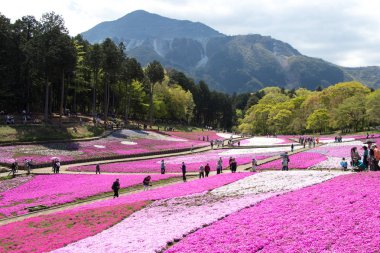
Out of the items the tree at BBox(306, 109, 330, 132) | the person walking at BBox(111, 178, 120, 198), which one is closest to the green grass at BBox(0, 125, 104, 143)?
the person walking at BBox(111, 178, 120, 198)

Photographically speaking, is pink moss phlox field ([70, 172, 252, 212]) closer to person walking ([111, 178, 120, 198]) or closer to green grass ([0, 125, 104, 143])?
person walking ([111, 178, 120, 198])

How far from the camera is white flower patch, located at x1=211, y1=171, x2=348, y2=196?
28.0 m

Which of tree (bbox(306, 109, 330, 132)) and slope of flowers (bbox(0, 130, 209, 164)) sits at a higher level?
tree (bbox(306, 109, 330, 132))

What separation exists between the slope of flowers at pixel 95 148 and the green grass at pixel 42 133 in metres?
2.94

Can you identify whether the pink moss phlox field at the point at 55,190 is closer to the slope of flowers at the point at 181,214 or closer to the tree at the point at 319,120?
the slope of flowers at the point at 181,214

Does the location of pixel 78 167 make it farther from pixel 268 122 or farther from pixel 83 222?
pixel 268 122

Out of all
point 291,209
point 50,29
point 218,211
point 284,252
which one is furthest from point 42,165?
point 284,252

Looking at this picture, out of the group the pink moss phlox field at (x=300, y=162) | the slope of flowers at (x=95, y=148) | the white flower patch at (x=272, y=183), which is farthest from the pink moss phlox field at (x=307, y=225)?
the slope of flowers at (x=95, y=148)

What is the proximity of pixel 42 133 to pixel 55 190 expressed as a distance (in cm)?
3290

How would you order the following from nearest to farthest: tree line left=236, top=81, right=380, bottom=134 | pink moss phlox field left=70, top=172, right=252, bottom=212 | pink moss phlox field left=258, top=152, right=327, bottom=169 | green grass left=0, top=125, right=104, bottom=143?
pink moss phlox field left=70, top=172, right=252, bottom=212 < pink moss phlox field left=258, top=152, right=327, bottom=169 < green grass left=0, top=125, right=104, bottom=143 < tree line left=236, top=81, right=380, bottom=134

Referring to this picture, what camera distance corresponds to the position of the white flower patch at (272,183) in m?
28.0

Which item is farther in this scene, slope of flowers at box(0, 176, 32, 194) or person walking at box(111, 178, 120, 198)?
slope of flowers at box(0, 176, 32, 194)

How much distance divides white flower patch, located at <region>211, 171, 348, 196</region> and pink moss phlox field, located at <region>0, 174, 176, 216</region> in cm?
1195

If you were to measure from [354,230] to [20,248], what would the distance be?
50.4 ft
